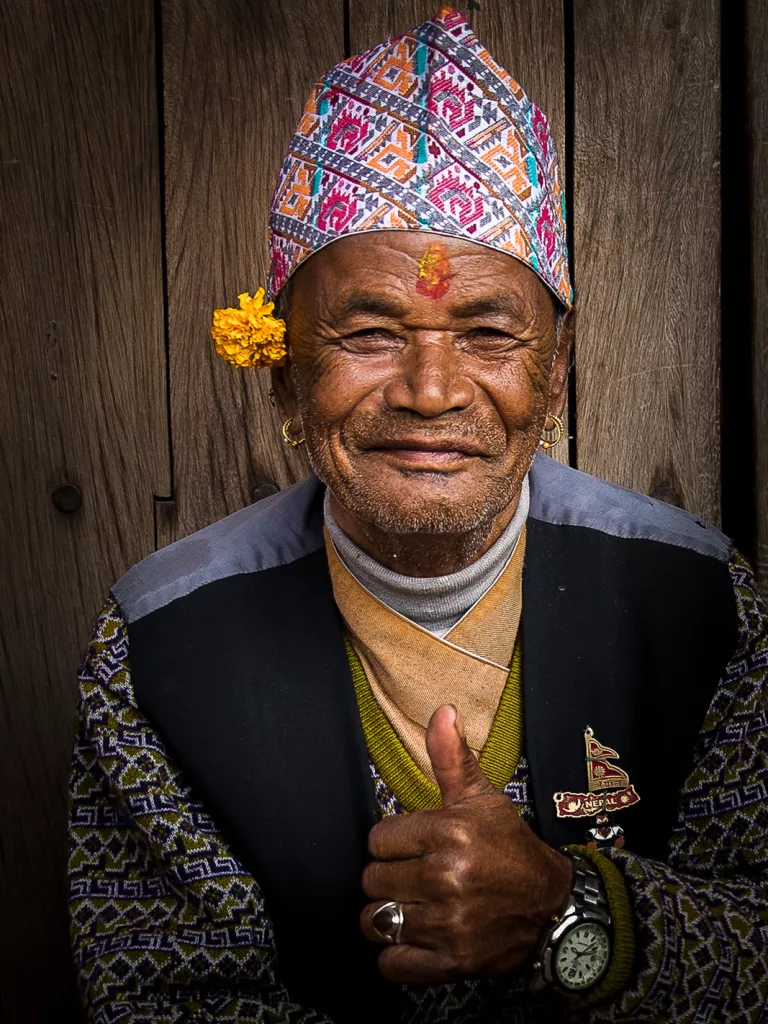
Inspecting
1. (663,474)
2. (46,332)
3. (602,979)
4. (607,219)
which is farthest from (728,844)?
(46,332)

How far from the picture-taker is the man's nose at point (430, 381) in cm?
193

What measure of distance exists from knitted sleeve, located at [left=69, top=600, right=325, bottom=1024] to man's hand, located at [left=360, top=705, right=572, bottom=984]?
0.32 metres

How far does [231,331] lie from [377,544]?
20.0 inches

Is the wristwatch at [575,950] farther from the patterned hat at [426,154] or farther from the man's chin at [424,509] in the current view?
the patterned hat at [426,154]

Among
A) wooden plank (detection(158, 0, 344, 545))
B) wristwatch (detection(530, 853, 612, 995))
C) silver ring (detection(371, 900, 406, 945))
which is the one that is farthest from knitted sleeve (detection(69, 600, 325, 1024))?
wooden plank (detection(158, 0, 344, 545))

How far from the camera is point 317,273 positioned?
81.5 inches

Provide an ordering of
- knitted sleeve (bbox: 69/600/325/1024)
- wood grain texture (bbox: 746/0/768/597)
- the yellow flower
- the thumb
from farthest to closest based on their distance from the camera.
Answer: wood grain texture (bbox: 746/0/768/597)
the yellow flower
knitted sleeve (bbox: 69/600/325/1024)
the thumb

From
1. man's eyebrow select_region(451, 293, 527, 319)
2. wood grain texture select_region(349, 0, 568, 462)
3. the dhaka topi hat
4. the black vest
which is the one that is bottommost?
the black vest

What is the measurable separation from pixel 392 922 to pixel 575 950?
0.99ft

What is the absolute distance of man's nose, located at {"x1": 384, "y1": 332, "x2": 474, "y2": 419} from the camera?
1.93m

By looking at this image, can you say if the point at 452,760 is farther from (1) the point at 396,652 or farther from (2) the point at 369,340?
(2) the point at 369,340

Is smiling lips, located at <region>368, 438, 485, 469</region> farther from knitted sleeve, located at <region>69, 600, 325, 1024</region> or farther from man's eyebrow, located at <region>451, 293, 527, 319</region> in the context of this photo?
knitted sleeve, located at <region>69, 600, 325, 1024</region>

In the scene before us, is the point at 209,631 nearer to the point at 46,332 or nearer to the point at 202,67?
the point at 46,332

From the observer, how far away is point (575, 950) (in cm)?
174
